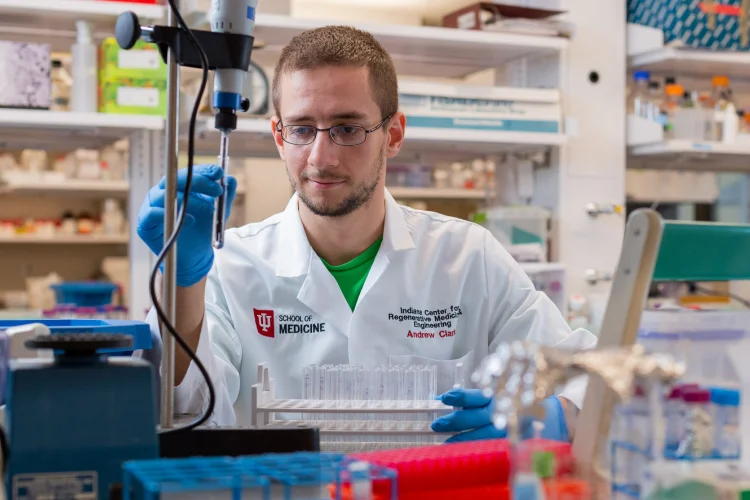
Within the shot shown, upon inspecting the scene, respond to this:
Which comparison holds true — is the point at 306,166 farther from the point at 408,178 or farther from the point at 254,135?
the point at 408,178

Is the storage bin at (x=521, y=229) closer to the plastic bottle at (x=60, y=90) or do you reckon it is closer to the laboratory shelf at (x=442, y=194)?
the plastic bottle at (x=60, y=90)

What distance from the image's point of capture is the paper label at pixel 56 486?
29.9 inches

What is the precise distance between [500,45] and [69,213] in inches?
131

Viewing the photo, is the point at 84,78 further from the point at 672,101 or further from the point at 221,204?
the point at 672,101

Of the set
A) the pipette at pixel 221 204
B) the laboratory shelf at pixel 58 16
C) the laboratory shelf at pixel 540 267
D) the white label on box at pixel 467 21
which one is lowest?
the laboratory shelf at pixel 540 267

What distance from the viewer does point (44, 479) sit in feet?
2.51

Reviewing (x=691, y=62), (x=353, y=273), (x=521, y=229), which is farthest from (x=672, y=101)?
(x=353, y=273)

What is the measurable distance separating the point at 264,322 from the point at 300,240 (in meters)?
0.21

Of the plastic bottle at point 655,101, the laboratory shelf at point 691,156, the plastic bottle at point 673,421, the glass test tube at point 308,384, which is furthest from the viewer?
the plastic bottle at point 655,101

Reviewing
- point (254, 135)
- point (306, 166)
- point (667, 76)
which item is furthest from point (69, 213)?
point (306, 166)

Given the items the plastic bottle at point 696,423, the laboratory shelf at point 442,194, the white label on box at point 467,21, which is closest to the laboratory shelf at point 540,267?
the white label on box at point 467,21

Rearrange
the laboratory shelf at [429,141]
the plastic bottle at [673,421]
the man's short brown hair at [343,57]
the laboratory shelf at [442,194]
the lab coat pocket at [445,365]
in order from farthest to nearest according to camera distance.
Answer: the laboratory shelf at [442,194]
the laboratory shelf at [429,141]
the man's short brown hair at [343,57]
the lab coat pocket at [445,365]
the plastic bottle at [673,421]

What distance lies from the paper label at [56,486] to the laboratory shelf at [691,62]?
3.26m

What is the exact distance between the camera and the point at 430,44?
Result: 3.31 m
